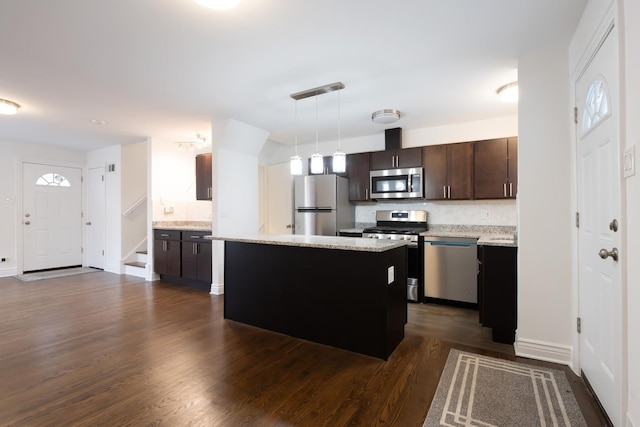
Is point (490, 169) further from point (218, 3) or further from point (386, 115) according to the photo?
point (218, 3)

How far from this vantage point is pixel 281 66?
2.69 m

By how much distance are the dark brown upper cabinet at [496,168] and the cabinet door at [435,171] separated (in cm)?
40

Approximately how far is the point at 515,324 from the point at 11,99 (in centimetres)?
561

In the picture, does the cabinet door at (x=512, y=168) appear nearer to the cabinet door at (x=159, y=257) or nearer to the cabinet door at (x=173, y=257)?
the cabinet door at (x=173, y=257)

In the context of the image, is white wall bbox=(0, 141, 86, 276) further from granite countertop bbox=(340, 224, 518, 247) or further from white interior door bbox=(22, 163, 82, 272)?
granite countertop bbox=(340, 224, 518, 247)

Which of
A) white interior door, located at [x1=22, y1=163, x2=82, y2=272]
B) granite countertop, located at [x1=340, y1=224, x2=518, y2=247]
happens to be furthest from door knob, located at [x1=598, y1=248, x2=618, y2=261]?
white interior door, located at [x1=22, y1=163, x2=82, y2=272]

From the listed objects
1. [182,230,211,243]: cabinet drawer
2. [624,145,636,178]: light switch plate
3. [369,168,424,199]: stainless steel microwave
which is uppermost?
[369,168,424,199]: stainless steel microwave

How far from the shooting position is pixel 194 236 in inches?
186

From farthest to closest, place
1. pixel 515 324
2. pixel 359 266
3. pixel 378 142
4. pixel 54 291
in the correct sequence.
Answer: pixel 378 142, pixel 54 291, pixel 515 324, pixel 359 266

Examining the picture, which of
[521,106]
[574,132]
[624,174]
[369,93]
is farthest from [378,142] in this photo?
[624,174]

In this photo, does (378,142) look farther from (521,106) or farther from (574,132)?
(574,132)

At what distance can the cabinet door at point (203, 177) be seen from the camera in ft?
17.3

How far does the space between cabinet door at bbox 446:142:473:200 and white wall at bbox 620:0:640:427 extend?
270 centimetres

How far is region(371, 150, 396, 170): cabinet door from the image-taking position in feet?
15.1
